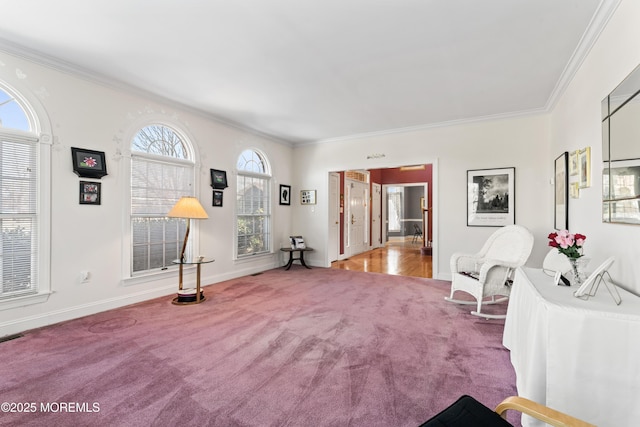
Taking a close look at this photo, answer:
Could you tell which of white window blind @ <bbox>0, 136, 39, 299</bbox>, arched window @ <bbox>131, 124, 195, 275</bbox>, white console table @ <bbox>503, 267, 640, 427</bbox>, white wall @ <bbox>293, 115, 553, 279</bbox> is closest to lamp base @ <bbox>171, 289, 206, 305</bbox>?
arched window @ <bbox>131, 124, 195, 275</bbox>

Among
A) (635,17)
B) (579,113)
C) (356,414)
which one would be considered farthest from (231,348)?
(579,113)

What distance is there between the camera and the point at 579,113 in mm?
2916

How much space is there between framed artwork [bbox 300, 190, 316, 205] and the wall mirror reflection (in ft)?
15.8

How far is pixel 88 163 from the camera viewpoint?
3.29 m

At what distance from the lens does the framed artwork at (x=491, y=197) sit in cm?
467

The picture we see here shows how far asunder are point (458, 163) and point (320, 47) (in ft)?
11.0

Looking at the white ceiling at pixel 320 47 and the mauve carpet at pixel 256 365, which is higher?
the white ceiling at pixel 320 47

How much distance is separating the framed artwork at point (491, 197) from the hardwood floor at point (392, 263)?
1413 mm

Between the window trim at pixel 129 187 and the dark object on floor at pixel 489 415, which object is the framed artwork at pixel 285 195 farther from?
the dark object on floor at pixel 489 415

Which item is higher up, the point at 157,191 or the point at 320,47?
the point at 320,47

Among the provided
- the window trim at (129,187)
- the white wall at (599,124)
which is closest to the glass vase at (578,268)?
the white wall at (599,124)

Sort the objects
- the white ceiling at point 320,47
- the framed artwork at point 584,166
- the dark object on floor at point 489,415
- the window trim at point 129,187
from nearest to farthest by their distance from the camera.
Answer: the dark object on floor at point 489,415, the white ceiling at point 320,47, the framed artwork at point 584,166, the window trim at point 129,187

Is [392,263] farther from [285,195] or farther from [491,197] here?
[285,195]

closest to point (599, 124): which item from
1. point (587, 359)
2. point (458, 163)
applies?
point (587, 359)
